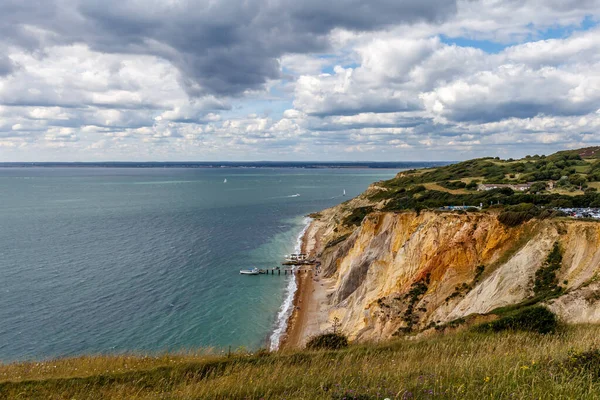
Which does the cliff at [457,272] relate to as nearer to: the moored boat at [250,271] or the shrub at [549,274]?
the shrub at [549,274]

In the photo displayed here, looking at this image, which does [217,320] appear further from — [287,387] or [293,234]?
[293,234]

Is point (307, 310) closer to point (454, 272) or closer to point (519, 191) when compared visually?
point (454, 272)

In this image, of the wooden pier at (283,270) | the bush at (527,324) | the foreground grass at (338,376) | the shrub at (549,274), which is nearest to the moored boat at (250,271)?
the wooden pier at (283,270)

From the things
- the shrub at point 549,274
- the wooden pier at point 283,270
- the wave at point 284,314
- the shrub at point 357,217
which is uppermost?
the shrub at point 549,274

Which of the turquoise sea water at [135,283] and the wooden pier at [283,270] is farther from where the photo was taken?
the wooden pier at [283,270]

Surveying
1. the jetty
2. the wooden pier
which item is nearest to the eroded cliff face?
the wooden pier

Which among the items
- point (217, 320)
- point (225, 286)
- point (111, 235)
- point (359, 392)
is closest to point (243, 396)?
point (359, 392)

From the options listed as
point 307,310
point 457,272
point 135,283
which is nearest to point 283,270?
point 307,310
